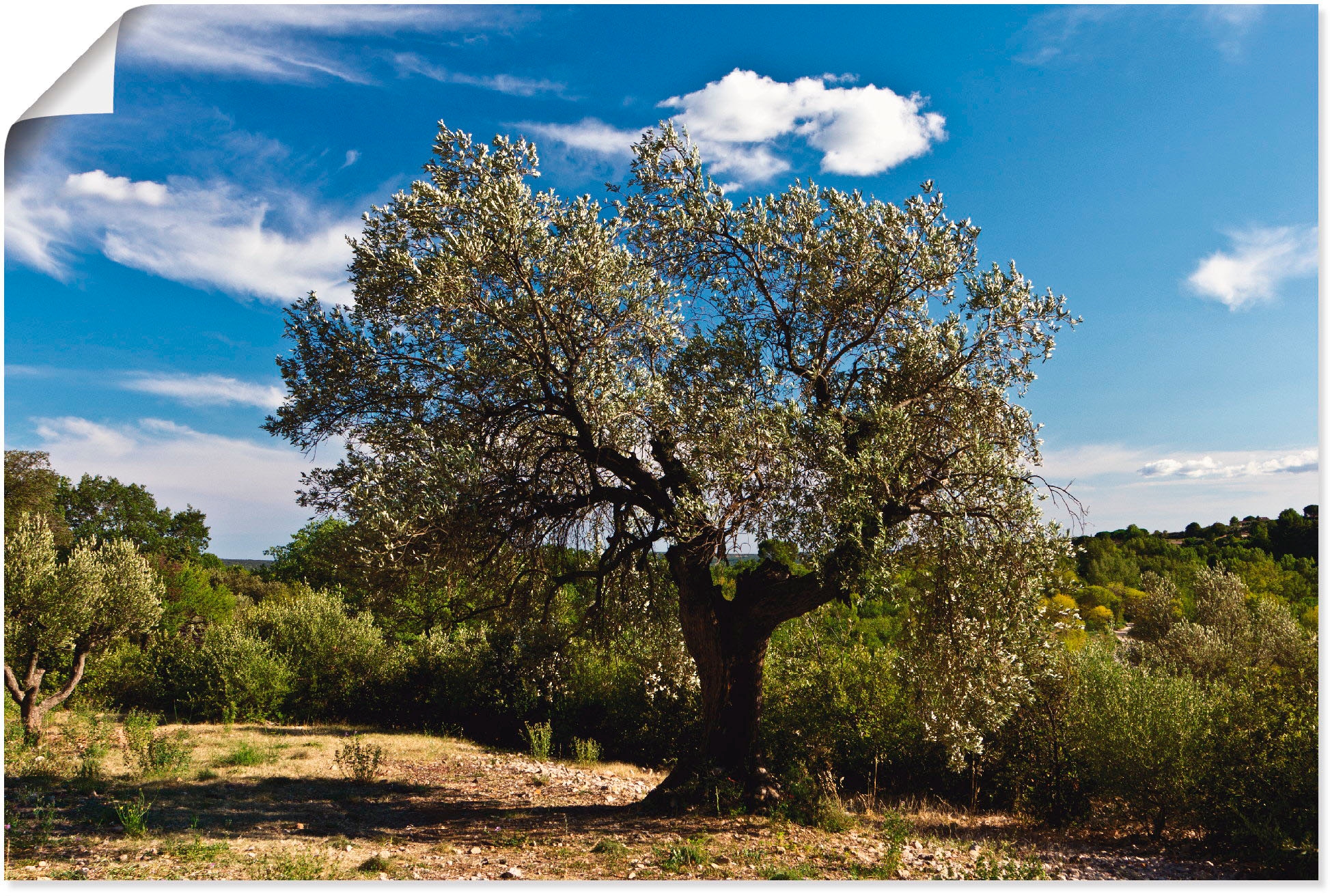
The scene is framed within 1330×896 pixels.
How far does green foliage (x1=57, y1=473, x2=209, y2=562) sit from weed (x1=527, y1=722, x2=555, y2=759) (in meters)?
27.2

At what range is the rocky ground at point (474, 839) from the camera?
632 cm

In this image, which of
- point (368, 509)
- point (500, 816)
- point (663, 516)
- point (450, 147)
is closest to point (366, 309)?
point (450, 147)

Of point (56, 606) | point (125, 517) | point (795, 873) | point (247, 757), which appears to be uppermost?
point (125, 517)

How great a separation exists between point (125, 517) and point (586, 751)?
34160 mm

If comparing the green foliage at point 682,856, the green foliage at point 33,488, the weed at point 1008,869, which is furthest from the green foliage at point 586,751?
the green foliage at point 33,488

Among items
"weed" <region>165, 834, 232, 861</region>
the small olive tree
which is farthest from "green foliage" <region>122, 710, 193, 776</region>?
"weed" <region>165, 834, 232, 861</region>

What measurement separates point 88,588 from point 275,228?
9448mm

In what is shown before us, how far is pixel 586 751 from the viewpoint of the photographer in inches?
560

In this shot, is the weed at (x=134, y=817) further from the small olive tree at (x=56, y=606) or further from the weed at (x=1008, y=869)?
the weed at (x=1008, y=869)

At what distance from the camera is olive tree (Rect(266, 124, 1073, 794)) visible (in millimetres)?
6906

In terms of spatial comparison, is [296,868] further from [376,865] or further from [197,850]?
[197,850]

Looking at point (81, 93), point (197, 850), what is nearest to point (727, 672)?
point (197, 850)

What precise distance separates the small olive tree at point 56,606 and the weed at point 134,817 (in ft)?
21.1

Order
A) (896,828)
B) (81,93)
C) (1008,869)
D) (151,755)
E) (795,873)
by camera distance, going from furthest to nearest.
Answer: (151,755) → (896,828) → (1008,869) → (795,873) → (81,93)
